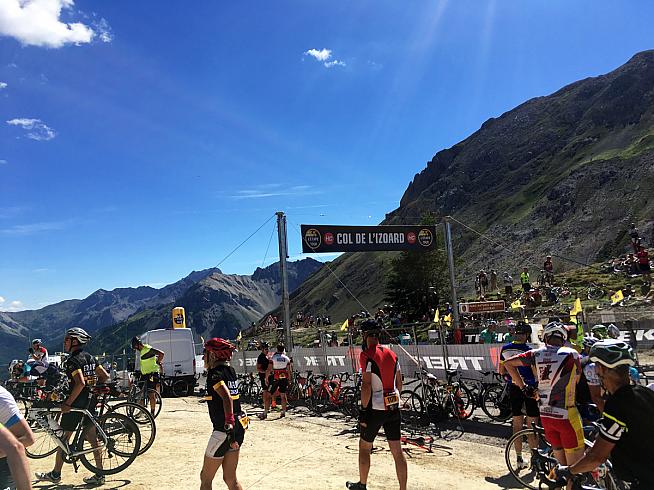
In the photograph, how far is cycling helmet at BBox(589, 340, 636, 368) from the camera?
3.31 metres

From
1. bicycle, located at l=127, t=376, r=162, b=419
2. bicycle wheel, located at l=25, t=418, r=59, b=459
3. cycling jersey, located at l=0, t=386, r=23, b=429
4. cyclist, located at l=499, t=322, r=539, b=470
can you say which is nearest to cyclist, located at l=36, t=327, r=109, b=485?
bicycle wheel, located at l=25, t=418, r=59, b=459

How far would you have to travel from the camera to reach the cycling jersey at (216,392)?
5.18m

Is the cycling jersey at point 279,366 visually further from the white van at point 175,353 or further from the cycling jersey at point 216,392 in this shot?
the white van at point 175,353

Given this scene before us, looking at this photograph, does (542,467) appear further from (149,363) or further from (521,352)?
(149,363)

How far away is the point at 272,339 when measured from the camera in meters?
40.7

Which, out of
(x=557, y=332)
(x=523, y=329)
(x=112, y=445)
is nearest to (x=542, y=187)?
(x=523, y=329)

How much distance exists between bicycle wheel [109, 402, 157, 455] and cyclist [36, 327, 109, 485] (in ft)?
3.51

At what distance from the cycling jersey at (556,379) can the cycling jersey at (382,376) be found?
1665 mm

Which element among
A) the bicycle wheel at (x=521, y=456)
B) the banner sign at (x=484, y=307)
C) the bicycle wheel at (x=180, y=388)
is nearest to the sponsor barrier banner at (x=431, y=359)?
the bicycle wheel at (x=521, y=456)

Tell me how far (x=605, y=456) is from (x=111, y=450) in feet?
22.1

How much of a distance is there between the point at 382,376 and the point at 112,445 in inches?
169

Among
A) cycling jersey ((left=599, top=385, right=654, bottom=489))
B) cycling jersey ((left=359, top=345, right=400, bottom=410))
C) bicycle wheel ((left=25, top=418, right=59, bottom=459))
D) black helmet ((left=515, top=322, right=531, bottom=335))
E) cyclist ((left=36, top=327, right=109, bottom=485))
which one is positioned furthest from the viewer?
bicycle wheel ((left=25, top=418, right=59, bottom=459))

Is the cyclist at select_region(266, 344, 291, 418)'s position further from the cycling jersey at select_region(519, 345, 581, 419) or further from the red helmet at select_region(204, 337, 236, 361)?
the cycling jersey at select_region(519, 345, 581, 419)

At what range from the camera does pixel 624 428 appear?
3.16 meters
